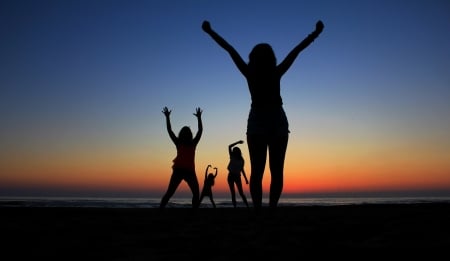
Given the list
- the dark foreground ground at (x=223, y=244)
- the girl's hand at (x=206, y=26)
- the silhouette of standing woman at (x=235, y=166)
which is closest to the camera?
the dark foreground ground at (x=223, y=244)

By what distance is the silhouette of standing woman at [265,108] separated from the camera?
5332 mm

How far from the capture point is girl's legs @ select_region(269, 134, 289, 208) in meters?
5.37

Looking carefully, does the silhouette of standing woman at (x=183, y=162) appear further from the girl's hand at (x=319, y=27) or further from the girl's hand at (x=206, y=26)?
the girl's hand at (x=319, y=27)

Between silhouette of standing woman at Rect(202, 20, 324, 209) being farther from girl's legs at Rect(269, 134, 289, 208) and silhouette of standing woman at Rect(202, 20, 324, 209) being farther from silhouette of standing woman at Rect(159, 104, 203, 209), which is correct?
silhouette of standing woman at Rect(159, 104, 203, 209)

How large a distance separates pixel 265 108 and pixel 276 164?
0.78 meters

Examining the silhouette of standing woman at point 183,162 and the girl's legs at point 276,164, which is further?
the silhouette of standing woman at point 183,162

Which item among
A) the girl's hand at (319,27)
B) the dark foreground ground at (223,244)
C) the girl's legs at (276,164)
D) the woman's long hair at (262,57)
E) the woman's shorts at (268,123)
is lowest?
the dark foreground ground at (223,244)

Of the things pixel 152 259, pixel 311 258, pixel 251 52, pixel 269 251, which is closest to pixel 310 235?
pixel 269 251

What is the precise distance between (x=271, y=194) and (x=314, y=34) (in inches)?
89.1

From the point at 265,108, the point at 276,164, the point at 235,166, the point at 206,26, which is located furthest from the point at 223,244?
the point at 235,166

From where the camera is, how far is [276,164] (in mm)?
5445

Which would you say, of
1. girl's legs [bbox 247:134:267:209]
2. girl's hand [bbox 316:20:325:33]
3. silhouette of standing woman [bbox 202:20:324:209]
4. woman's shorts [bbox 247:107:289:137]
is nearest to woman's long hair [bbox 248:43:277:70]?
silhouette of standing woman [bbox 202:20:324:209]

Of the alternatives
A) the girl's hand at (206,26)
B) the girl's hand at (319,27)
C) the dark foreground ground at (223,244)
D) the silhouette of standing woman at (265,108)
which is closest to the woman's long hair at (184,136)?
the silhouette of standing woman at (265,108)

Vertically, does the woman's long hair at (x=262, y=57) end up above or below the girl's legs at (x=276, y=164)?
above
